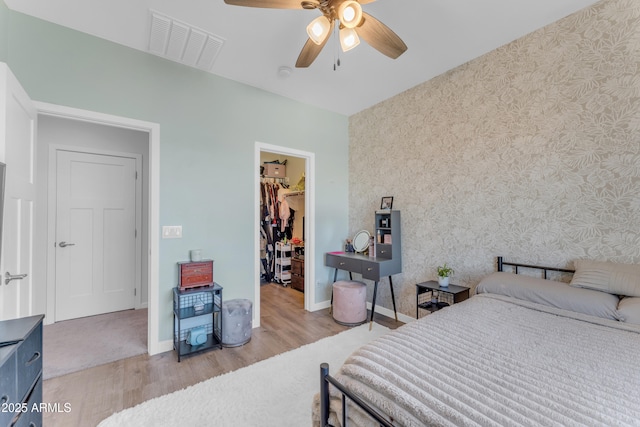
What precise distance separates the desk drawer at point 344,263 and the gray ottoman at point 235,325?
1.25m

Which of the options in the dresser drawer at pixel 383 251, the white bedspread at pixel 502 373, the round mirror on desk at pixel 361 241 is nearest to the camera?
the white bedspread at pixel 502 373

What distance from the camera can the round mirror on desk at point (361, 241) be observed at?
11.6 ft

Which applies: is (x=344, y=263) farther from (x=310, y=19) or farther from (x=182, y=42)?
(x=182, y=42)

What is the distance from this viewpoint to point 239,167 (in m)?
2.97

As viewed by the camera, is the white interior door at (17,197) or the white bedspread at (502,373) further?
the white interior door at (17,197)

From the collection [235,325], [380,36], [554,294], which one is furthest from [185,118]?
[554,294]

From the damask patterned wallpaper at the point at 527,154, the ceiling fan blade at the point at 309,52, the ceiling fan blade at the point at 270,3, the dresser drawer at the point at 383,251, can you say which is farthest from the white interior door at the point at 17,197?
the damask patterned wallpaper at the point at 527,154

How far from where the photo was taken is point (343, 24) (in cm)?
158

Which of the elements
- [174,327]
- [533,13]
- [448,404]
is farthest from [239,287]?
[533,13]

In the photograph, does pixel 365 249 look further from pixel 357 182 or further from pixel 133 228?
pixel 133 228

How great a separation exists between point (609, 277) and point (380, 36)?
2.12m

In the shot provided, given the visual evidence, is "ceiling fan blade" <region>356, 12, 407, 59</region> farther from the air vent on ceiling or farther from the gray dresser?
the gray dresser

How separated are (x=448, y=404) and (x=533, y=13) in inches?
105

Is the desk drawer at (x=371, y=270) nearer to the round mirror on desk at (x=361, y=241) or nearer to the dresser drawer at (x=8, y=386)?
the round mirror on desk at (x=361, y=241)
